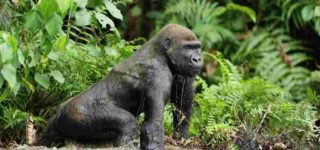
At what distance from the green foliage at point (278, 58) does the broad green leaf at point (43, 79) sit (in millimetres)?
4269

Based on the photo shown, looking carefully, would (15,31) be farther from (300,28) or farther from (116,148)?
(300,28)

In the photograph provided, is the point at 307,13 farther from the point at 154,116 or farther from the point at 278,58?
the point at 154,116

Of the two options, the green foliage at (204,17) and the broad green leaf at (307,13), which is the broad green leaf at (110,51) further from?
the broad green leaf at (307,13)

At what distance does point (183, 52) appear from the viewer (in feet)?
16.1

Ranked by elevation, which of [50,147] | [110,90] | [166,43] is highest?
[166,43]

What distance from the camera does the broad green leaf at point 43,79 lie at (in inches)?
216

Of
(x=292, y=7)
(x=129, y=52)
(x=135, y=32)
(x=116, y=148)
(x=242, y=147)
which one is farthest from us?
(x=135, y=32)

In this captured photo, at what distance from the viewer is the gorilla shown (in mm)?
4781

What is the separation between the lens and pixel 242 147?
16.9 ft

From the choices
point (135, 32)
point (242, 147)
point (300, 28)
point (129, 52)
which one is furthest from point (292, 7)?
point (242, 147)

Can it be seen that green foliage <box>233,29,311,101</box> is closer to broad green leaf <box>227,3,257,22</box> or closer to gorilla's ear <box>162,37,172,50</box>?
broad green leaf <box>227,3,257,22</box>

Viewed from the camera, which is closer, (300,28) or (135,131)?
(135,131)

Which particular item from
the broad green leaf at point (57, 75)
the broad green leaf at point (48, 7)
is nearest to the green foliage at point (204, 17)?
the broad green leaf at point (57, 75)

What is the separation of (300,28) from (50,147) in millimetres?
5870
